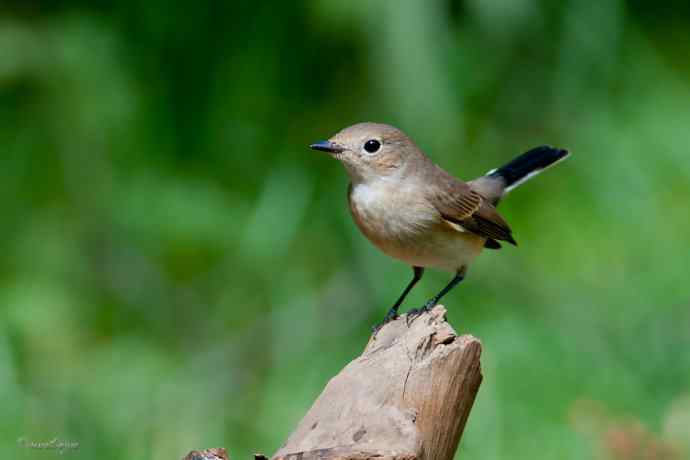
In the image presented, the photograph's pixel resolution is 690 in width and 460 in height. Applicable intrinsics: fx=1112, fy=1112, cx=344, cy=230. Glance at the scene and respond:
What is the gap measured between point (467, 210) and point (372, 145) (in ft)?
1.18

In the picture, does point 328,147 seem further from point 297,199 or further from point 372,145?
point 297,199

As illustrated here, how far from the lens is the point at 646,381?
13.5 ft

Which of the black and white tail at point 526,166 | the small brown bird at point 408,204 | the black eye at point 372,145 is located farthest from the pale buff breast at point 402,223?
the black and white tail at point 526,166

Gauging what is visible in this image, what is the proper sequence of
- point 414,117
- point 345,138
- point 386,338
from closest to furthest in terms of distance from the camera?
point 386,338, point 345,138, point 414,117

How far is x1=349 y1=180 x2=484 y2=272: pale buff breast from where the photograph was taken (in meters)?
3.13

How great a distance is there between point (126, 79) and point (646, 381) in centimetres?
242

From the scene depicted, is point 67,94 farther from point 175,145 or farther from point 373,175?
point 373,175

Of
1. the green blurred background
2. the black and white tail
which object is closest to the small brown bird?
the black and white tail

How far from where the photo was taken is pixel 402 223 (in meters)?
3.15

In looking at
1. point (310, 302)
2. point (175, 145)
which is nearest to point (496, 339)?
point (310, 302)

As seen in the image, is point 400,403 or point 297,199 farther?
point 297,199

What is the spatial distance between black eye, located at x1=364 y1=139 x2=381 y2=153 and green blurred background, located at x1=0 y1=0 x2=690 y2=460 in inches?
39.4

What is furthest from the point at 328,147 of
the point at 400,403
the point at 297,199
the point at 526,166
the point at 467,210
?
the point at 297,199

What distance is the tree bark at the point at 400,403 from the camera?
1.94 meters
